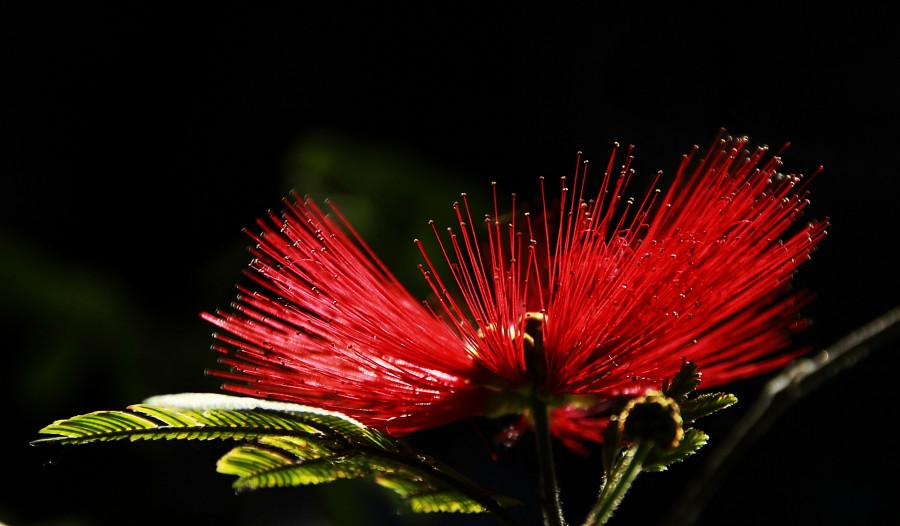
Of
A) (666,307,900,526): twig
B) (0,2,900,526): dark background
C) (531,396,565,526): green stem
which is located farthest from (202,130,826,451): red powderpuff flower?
(0,2,900,526): dark background

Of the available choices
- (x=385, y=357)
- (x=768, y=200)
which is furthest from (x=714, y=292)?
(x=385, y=357)

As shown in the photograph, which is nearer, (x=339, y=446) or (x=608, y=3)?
(x=339, y=446)

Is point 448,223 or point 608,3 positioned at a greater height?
point 608,3

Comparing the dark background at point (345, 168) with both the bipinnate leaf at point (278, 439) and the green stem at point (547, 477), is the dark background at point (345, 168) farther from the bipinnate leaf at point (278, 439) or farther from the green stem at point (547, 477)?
the bipinnate leaf at point (278, 439)

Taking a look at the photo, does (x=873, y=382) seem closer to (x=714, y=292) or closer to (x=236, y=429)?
(x=714, y=292)

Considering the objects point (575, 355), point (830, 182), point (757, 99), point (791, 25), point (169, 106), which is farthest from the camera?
point (169, 106)
